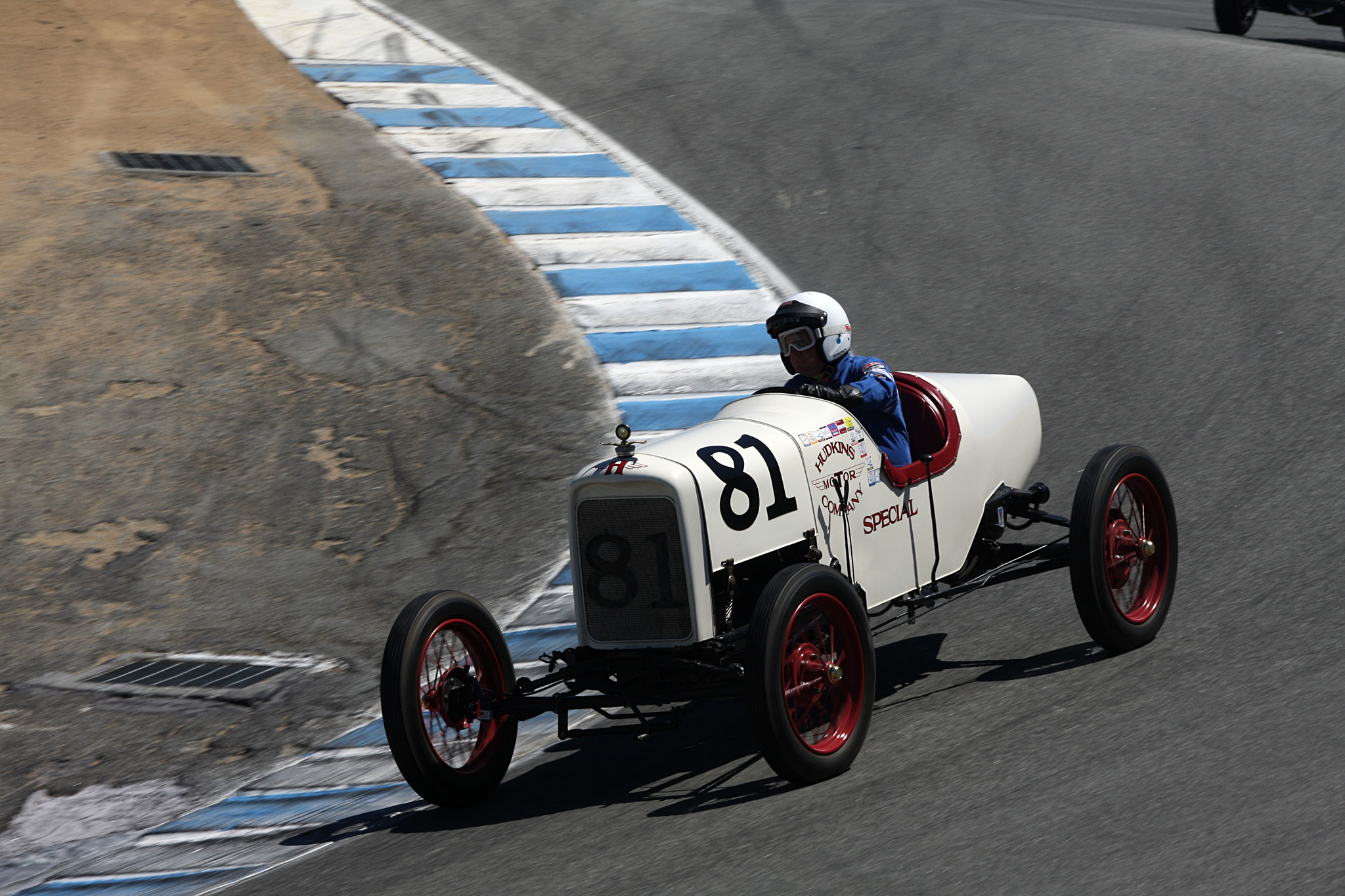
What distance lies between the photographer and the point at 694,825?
497cm

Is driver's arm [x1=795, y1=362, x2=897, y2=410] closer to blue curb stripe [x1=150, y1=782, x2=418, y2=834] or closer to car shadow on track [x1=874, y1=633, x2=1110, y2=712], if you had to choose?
car shadow on track [x1=874, y1=633, x2=1110, y2=712]

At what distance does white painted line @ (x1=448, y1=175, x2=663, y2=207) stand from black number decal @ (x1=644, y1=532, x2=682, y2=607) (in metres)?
8.41

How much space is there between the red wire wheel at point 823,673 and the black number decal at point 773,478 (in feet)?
1.50

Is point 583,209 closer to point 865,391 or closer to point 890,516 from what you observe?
point 865,391

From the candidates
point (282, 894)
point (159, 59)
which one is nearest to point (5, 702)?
point (282, 894)

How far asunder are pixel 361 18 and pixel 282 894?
1541 centimetres

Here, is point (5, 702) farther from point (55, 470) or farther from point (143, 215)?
point (143, 215)

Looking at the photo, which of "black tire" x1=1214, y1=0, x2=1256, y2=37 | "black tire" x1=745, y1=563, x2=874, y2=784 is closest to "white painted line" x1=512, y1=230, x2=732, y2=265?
"black tire" x1=745, y1=563, x2=874, y2=784

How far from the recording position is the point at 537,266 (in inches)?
479

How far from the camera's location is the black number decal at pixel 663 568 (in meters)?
5.45

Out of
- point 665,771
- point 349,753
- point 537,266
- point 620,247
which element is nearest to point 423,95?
point 620,247

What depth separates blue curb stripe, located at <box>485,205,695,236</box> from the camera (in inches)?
508

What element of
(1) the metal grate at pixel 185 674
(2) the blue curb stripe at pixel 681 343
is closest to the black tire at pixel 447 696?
(1) the metal grate at pixel 185 674

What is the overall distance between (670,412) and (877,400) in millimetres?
3859
